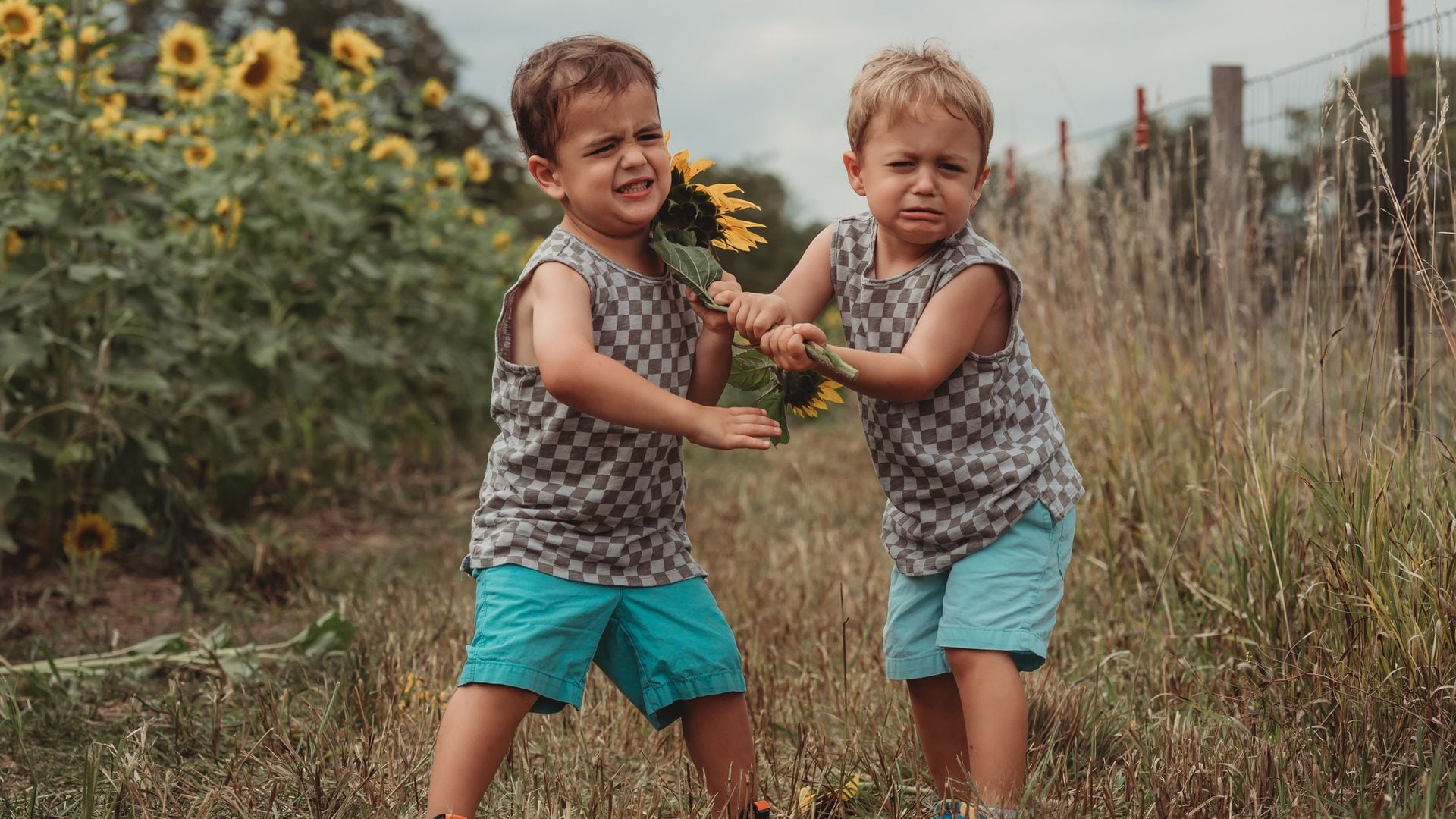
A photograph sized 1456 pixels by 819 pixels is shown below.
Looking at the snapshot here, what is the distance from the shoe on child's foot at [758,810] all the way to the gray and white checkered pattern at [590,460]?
398 mm

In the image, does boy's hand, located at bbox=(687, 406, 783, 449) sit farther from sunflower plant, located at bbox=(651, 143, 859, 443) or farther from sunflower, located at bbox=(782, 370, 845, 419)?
sunflower, located at bbox=(782, 370, 845, 419)

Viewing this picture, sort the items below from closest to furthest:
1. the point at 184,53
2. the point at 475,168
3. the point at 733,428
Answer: the point at 733,428 < the point at 184,53 < the point at 475,168

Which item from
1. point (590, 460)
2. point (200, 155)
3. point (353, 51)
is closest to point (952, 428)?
point (590, 460)

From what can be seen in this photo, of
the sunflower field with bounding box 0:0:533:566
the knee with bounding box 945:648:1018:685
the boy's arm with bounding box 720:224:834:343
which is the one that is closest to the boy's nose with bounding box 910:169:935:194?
the boy's arm with bounding box 720:224:834:343

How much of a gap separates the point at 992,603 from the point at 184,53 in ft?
14.6

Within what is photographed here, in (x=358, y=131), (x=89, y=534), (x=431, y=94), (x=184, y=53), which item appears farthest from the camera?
(x=431, y=94)

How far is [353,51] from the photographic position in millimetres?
5539

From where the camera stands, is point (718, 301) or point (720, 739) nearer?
point (718, 301)

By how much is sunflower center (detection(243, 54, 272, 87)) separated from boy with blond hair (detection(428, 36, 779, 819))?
346 cm

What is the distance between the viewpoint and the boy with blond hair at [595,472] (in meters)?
2.12

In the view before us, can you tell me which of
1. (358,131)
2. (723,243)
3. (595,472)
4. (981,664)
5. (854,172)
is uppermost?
(358,131)

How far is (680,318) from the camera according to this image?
7.48 feet

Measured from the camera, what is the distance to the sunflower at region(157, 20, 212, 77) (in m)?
5.32

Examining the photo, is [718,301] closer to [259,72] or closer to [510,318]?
[510,318]
